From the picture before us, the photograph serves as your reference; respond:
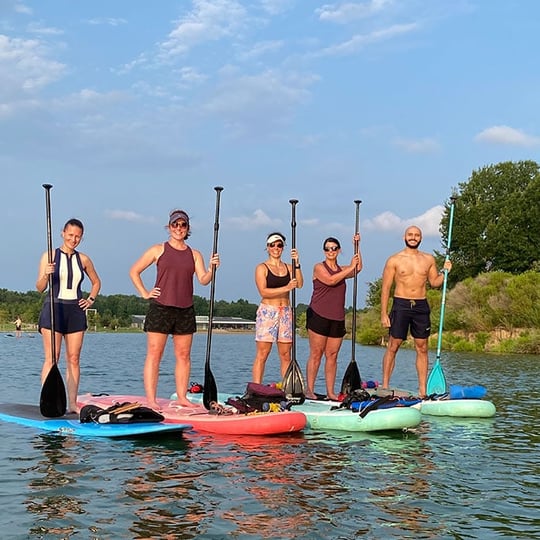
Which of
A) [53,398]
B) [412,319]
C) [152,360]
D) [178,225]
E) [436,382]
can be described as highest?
[178,225]

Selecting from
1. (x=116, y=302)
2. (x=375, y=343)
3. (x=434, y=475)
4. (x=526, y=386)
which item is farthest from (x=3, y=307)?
(x=434, y=475)

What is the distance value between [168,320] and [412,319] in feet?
13.0

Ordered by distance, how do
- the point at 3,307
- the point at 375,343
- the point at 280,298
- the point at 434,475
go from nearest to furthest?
the point at 434,475 < the point at 280,298 < the point at 375,343 < the point at 3,307

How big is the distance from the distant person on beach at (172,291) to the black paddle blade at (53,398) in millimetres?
1028

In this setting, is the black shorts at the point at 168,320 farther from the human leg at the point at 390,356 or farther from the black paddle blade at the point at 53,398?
the human leg at the point at 390,356

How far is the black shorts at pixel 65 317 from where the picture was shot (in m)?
8.54

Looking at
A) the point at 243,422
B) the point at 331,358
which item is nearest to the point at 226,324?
the point at 331,358

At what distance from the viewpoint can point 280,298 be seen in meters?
10.0

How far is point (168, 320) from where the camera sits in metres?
8.80

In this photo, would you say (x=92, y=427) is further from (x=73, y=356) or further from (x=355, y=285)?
(x=355, y=285)

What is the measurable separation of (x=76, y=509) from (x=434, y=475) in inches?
126

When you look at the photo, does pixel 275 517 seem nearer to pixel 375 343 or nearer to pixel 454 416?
pixel 454 416

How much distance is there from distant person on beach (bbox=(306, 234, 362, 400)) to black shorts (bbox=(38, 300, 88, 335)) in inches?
132

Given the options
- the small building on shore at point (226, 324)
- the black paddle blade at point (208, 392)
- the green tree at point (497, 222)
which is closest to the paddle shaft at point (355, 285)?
the black paddle blade at point (208, 392)
